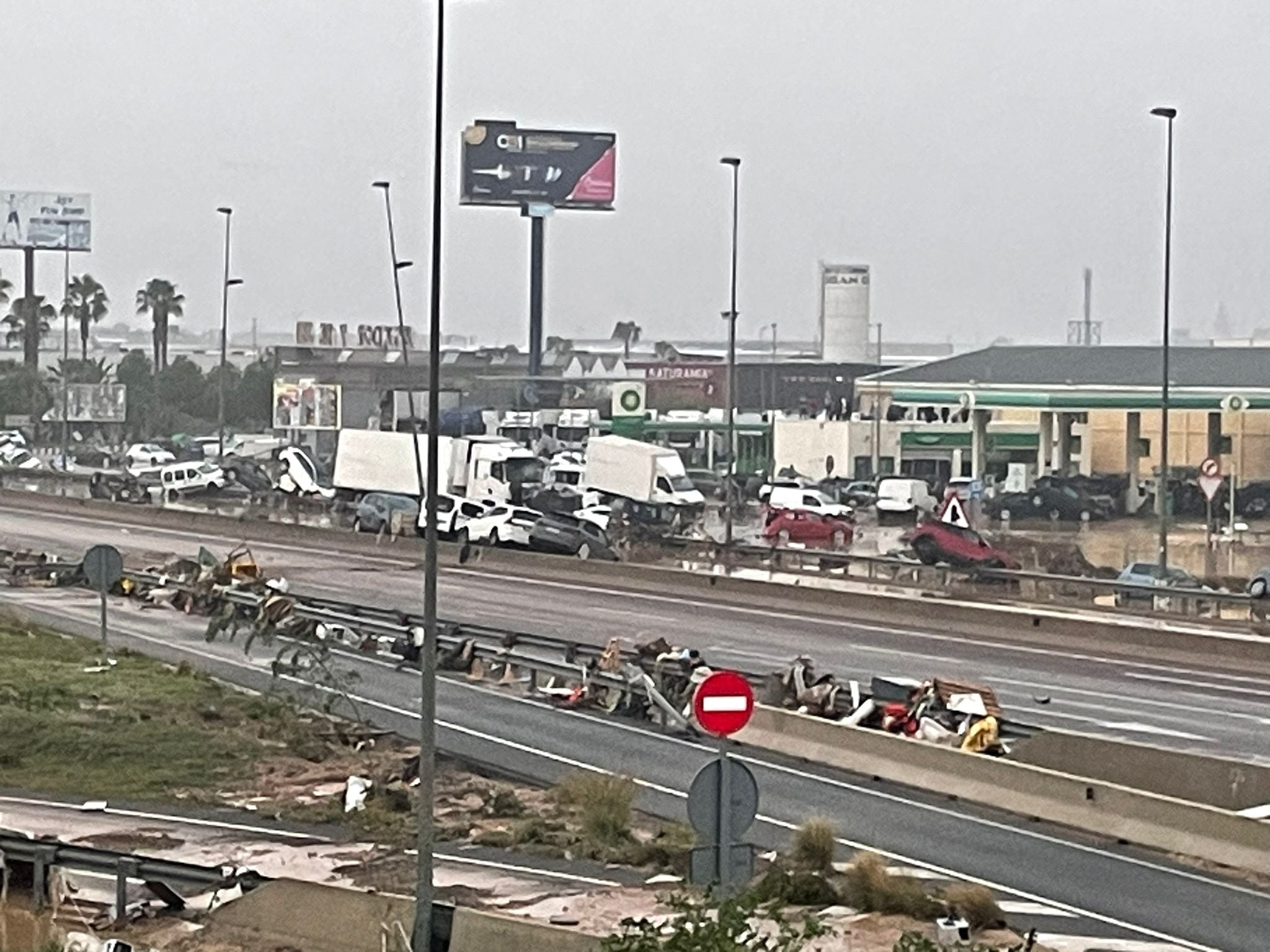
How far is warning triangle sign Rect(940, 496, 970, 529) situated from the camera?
47.9 m

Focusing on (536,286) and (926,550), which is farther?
(536,286)

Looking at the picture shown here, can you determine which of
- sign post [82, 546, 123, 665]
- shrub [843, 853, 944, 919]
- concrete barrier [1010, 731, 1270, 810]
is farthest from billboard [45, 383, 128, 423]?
shrub [843, 853, 944, 919]

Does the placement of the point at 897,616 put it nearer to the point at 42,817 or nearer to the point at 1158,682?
the point at 1158,682

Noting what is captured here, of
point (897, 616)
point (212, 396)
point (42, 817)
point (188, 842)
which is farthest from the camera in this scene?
point (212, 396)

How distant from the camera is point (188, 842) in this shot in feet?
74.1

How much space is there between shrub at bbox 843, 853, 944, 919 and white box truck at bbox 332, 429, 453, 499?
47.8m

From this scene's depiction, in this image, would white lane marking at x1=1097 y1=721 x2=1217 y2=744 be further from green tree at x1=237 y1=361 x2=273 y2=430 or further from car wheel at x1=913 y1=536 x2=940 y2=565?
green tree at x1=237 y1=361 x2=273 y2=430

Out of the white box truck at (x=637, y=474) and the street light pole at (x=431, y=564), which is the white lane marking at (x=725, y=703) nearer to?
the street light pole at (x=431, y=564)

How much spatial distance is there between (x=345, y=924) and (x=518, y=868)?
10.8 feet

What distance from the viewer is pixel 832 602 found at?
4472cm

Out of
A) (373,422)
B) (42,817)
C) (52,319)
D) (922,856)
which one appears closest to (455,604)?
(42,817)

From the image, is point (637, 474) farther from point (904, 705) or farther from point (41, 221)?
point (41, 221)

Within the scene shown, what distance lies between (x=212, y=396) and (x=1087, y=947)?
13345 cm

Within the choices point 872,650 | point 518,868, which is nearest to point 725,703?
point 518,868
